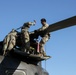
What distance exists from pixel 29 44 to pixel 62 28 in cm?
188

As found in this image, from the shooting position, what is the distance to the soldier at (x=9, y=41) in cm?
1645

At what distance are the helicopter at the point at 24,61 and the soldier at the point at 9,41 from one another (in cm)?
25

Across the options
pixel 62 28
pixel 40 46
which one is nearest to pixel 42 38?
pixel 40 46

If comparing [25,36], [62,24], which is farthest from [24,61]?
[62,24]

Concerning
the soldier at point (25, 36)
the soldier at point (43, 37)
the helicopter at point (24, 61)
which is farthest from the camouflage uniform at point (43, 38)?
the soldier at point (25, 36)

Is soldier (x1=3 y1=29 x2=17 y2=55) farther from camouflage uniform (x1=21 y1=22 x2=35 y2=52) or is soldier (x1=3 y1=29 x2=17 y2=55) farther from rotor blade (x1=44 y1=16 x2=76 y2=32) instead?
rotor blade (x1=44 y1=16 x2=76 y2=32)

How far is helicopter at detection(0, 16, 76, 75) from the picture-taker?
15.5m

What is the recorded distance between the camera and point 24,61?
16.2m

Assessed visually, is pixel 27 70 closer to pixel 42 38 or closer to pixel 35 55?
pixel 35 55

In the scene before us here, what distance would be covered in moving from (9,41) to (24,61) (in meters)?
1.30

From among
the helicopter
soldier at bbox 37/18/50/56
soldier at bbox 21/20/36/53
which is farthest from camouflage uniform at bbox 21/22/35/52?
soldier at bbox 37/18/50/56

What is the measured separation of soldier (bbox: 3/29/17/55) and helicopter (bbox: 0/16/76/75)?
0.25m

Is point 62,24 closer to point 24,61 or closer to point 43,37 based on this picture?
point 43,37

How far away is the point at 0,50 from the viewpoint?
1669 centimetres
